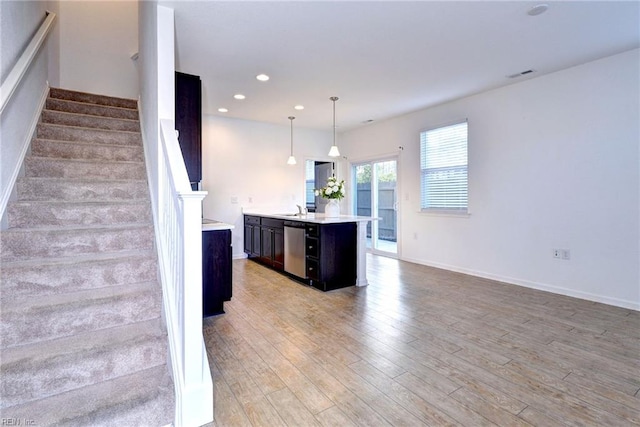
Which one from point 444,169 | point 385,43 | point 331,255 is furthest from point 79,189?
point 444,169

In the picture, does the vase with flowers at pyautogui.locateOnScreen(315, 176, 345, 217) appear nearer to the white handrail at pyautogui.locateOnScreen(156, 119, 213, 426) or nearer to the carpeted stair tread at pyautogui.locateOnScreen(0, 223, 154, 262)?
the carpeted stair tread at pyautogui.locateOnScreen(0, 223, 154, 262)

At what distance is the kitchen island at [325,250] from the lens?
3973mm

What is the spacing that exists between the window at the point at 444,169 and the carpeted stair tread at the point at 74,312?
443cm

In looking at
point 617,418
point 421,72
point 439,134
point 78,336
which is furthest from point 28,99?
point 439,134

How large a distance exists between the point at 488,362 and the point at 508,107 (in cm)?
346

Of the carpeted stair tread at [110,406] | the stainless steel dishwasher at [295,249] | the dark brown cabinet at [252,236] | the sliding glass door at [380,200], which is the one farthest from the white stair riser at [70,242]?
the sliding glass door at [380,200]

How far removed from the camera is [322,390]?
192 centimetres

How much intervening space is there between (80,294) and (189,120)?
5.43ft

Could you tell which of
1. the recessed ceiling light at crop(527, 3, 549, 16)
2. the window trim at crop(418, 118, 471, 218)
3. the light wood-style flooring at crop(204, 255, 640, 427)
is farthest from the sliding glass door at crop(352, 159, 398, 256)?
the recessed ceiling light at crop(527, 3, 549, 16)

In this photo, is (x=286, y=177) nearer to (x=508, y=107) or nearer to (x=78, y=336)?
(x=508, y=107)

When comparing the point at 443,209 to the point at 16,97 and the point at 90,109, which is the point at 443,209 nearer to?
the point at 90,109

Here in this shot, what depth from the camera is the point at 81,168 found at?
271cm

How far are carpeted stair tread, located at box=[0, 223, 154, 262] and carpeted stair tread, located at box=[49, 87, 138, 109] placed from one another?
215cm

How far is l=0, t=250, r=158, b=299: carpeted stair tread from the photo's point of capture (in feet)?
6.03
